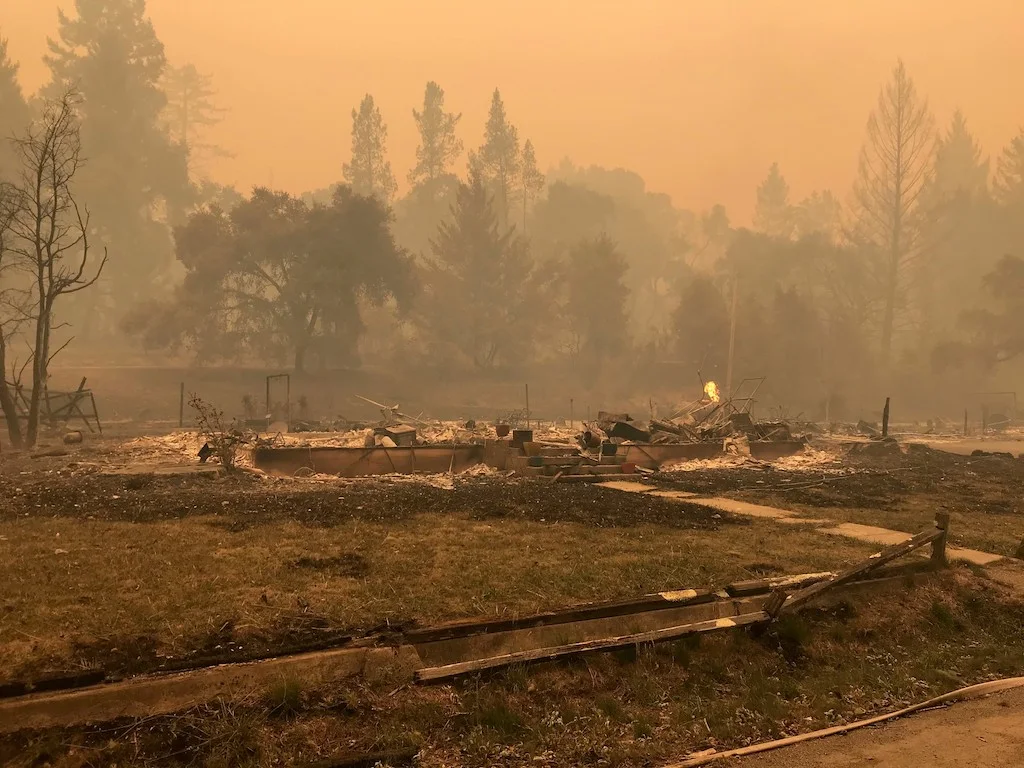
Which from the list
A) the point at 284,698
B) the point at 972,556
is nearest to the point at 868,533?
the point at 972,556

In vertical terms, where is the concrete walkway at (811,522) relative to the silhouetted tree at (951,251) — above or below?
below

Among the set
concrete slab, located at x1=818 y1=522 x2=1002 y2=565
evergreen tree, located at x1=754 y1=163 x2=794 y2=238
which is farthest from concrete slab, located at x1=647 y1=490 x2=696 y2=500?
evergreen tree, located at x1=754 y1=163 x2=794 y2=238

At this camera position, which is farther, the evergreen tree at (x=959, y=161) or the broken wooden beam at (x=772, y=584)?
the evergreen tree at (x=959, y=161)

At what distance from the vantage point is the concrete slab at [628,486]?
15.2 m

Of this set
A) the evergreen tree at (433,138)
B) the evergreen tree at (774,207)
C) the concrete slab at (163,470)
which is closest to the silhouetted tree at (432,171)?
the evergreen tree at (433,138)

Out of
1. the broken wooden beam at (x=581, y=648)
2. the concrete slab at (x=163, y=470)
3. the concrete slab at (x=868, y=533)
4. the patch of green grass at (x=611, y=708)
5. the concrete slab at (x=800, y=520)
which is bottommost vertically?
the patch of green grass at (x=611, y=708)

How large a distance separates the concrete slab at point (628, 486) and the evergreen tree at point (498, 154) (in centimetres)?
6505

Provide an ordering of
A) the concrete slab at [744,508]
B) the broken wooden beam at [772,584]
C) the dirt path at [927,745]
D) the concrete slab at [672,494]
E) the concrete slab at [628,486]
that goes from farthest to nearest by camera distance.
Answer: the concrete slab at [628,486]
the concrete slab at [672,494]
the concrete slab at [744,508]
the broken wooden beam at [772,584]
the dirt path at [927,745]

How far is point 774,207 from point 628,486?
96888 mm

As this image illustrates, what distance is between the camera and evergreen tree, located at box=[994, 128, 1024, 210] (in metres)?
77.4

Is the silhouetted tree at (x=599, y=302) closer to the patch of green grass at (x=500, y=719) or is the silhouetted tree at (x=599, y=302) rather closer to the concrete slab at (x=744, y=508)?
the concrete slab at (x=744, y=508)

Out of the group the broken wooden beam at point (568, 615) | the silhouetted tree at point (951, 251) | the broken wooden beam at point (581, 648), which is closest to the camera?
the broken wooden beam at point (581, 648)

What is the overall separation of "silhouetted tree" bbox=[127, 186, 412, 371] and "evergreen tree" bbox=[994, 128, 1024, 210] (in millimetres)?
68674

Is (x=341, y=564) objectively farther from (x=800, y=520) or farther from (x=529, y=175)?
(x=529, y=175)
